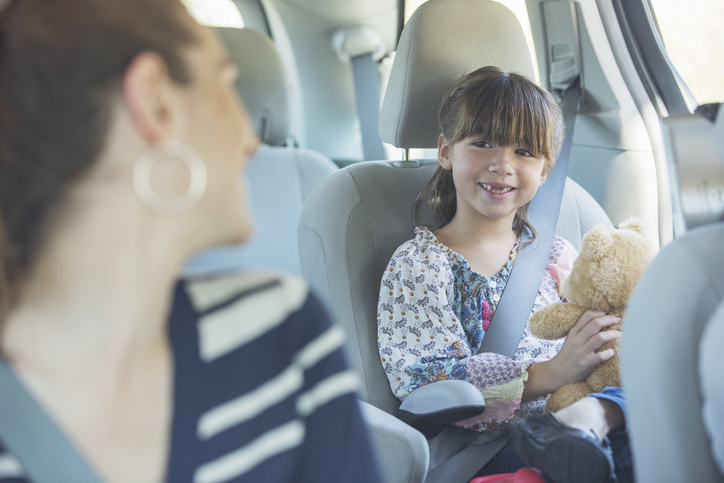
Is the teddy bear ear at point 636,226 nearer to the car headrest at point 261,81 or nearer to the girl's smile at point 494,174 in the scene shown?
the girl's smile at point 494,174

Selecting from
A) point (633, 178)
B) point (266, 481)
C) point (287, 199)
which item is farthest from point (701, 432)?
point (287, 199)

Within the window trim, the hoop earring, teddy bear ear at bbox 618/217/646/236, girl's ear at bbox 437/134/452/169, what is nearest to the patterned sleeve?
girl's ear at bbox 437/134/452/169

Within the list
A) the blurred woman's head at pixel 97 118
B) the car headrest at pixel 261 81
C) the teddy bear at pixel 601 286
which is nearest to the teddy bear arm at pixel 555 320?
the teddy bear at pixel 601 286

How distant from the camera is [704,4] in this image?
1.76 m

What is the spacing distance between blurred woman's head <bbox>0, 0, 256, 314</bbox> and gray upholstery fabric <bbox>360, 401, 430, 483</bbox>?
0.69 m

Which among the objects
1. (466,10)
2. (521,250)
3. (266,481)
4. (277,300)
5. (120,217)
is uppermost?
(466,10)

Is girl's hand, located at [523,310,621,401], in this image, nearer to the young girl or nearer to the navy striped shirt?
the young girl

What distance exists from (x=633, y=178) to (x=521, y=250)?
2.07 ft

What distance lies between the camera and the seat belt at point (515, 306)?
1.34 metres

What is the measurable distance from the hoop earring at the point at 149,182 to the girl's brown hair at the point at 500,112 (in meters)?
1.05

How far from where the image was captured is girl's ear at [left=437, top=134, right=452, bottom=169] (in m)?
1.59

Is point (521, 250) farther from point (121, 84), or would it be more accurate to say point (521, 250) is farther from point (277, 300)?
point (121, 84)

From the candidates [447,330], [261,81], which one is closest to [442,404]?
[447,330]

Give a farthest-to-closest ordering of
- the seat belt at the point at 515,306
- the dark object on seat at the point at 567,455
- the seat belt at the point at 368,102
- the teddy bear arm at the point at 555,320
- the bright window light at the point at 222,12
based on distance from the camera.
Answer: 1. the seat belt at the point at 368,102
2. the bright window light at the point at 222,12
3. the seat belt at the point at 515,306
4. the teddy bear arm at the point at 555,320
5. the dark object on seat at the point at 567,455
